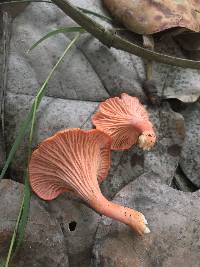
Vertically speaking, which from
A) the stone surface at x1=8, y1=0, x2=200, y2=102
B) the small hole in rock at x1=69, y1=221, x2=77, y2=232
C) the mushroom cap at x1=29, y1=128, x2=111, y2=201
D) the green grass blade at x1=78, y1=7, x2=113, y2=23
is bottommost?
the small hole in rock at x1=69, y1=221, x2=77, y2=232

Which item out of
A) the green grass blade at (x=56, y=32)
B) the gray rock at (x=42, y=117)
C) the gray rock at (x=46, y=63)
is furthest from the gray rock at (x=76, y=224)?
the green grass blade at (x=56, y=32)

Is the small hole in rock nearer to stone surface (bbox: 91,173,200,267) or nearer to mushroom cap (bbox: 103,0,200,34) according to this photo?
stone surface (bbox: 91,173,200,267)

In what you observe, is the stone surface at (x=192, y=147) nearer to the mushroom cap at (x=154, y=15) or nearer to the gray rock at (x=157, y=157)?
the gray rock at (x=157, y=157)

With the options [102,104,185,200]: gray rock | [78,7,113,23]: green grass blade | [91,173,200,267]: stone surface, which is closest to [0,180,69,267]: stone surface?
[91,173,200,267]: stone surface

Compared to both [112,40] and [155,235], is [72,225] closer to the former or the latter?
[155,235]

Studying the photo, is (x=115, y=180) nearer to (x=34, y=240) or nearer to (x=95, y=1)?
(x=34, y=240)

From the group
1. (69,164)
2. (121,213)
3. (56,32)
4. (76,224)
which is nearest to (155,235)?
(121,213)
